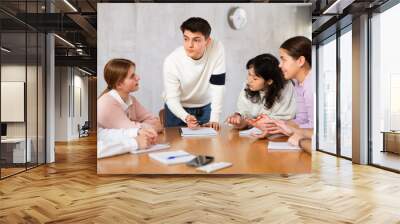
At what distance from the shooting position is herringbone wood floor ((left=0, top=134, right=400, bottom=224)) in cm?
387

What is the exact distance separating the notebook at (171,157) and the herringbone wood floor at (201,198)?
13.0 inches

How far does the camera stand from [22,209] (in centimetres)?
419

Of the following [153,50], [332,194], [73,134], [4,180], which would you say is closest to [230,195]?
[332,194]

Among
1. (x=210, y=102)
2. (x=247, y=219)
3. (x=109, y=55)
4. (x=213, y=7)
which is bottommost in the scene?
(x=247, y=219)

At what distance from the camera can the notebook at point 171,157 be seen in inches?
218

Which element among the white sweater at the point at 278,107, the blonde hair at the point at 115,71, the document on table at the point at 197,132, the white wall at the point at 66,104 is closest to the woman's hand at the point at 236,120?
the white sweater at the point at 278,107

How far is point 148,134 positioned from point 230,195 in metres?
1.55

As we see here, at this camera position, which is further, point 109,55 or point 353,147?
point 353,147

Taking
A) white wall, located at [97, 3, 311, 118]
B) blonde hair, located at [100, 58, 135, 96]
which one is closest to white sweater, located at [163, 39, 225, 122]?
white wall, located at [97, 3, 311, 118]

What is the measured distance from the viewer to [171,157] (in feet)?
18.2

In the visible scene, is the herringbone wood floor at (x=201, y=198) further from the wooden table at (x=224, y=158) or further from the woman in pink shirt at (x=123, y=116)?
the woman in pink shirt at (x=123, y=116)

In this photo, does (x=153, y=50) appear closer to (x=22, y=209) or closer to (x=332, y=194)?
(x=22, y=209)

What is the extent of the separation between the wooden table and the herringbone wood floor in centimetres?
20

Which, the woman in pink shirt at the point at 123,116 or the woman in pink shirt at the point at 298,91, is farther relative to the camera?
the woman in pink shirt at the point at 298,91
